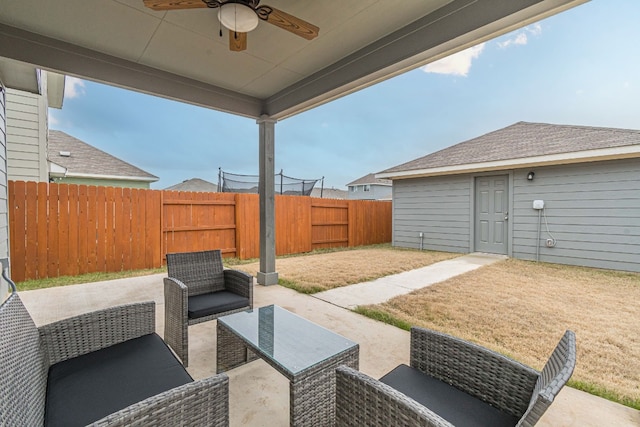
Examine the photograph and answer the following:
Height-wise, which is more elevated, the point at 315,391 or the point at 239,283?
the point at 239,283

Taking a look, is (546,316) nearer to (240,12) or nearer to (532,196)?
(240,12)

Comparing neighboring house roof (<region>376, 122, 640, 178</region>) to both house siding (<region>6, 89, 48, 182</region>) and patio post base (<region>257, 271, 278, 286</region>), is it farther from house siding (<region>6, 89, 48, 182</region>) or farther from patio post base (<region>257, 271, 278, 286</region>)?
house siding (<region>6, 89, 48, 182</region>)

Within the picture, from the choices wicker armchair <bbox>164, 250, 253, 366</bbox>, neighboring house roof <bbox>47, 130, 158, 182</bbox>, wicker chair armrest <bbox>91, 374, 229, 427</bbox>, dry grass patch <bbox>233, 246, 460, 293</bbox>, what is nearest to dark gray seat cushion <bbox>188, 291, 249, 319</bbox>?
wicker armchair <bbox>164, 250, 253, 366</bbox>

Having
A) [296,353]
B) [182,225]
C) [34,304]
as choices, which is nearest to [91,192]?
[182,225]

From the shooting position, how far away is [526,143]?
283 inches

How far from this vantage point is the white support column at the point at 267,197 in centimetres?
442

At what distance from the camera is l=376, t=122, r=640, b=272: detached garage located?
18.4ft

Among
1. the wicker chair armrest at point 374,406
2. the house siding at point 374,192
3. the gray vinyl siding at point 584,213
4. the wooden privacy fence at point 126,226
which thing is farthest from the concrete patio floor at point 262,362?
Result: the house siding at point 374,192

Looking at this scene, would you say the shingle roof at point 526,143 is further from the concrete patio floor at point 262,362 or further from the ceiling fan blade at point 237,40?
the ceiling fan blade at point 237,40

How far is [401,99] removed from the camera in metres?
18.8

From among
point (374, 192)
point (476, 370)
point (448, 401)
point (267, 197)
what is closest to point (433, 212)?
point (267, 197)

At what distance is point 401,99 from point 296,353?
1980cm

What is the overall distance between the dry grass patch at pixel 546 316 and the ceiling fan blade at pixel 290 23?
2.87 m

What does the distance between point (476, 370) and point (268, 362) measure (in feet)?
3.39
